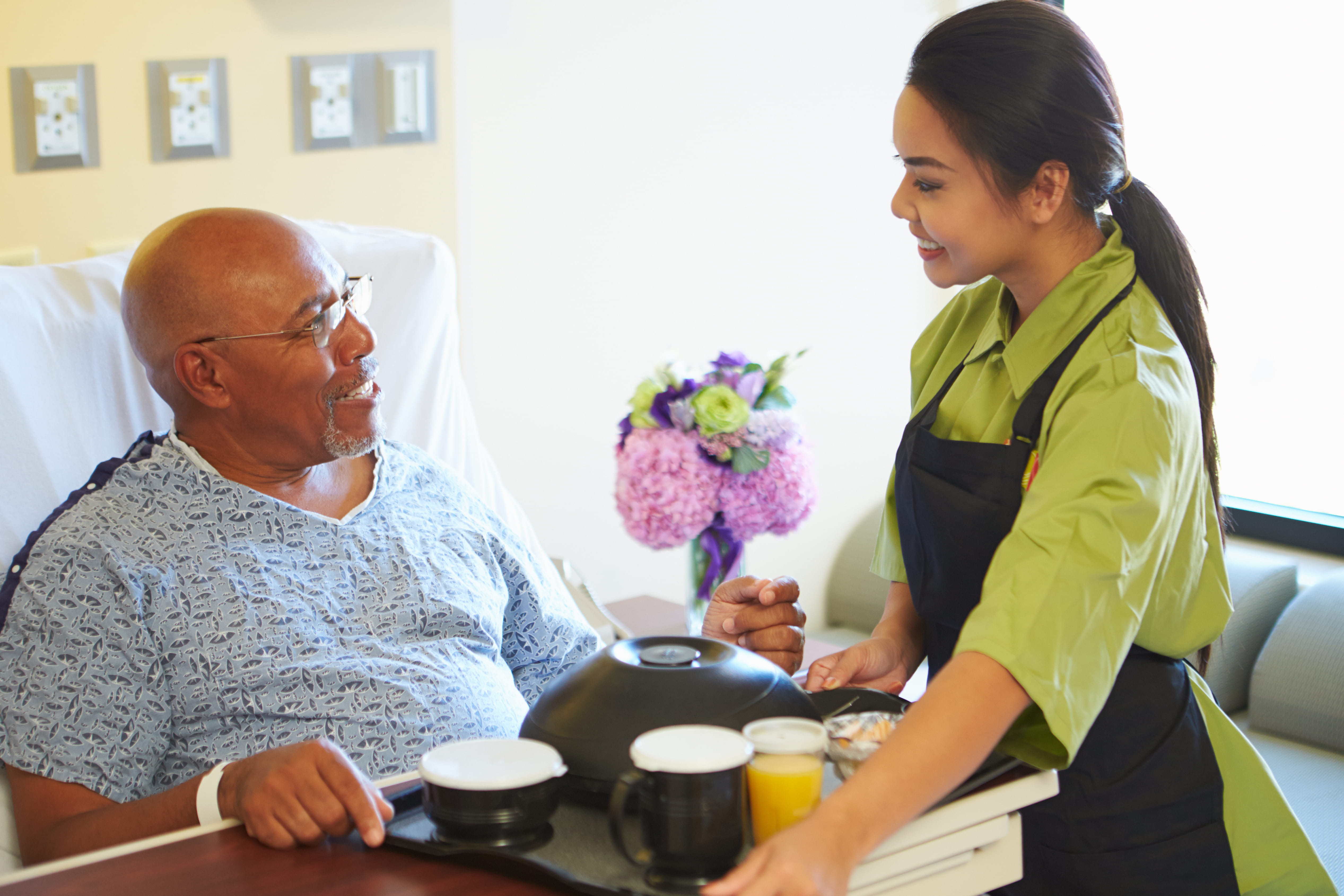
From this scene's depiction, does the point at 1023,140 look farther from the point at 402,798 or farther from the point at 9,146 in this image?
the point at 9,146

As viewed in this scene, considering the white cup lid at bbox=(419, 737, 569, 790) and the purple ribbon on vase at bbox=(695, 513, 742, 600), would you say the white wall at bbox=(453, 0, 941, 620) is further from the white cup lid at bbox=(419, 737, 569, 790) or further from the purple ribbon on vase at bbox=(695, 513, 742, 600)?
the white cup lid at bbox=(419, 737, 569, 790)

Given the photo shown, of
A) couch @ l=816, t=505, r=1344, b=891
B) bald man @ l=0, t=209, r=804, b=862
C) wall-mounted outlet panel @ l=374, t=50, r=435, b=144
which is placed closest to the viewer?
bald man @ l=0, t=209, r=804, b=862

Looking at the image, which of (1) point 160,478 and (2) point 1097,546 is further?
(1) point 160,478

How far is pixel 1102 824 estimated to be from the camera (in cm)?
112

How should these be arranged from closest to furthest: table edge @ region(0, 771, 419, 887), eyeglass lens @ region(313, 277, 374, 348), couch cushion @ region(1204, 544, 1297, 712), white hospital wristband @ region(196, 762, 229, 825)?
table edge @ region(0, 771, 419, 887) < white hospital wristband @ region(196, 762, 229, 825) < eyeglass lens @ region(313, 277, 374, 348) < couch cushion @ region(1204, 544, 1297, 712)

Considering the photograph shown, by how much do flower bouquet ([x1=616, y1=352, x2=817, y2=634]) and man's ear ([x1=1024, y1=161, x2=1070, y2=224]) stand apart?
2.29 feet

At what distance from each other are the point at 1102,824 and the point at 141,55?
172cm

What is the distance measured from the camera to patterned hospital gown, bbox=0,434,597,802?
1216mm

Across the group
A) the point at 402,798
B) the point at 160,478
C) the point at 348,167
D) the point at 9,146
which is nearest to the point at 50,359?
the point at 160,478

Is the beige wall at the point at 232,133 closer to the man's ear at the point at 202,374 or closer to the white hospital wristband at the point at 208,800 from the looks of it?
the man's ear at the point at 202,374

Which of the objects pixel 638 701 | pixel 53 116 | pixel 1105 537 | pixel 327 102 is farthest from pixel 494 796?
pixel 327 102

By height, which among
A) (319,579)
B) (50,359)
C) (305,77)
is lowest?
(319,579)

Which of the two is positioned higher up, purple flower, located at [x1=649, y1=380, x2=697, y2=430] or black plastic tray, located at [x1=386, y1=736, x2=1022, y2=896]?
purple flower, located at [x1=649, y1=380, x2=697, y2=430]

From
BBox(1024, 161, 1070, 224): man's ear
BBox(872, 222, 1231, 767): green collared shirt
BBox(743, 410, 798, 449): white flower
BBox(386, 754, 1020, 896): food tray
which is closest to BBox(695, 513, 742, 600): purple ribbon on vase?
BBox(743, 410, 798, 449): white flower
